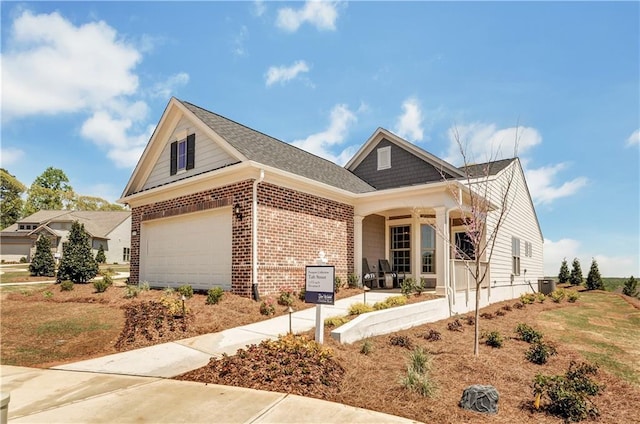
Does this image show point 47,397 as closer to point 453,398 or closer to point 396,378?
point 396,378

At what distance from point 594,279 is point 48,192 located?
73156 mm

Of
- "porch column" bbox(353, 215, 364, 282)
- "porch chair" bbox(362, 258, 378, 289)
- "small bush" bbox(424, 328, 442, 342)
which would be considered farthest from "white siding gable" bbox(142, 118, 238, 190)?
"small bush" bbox(424, 328, 442, 342)

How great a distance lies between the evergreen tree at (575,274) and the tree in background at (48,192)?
71.8 metres

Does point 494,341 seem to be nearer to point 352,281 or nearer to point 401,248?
point 352,281

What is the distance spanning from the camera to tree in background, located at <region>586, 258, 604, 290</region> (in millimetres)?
28000

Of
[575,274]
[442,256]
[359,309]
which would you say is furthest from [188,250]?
[575,274]

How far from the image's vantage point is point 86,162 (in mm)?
30875

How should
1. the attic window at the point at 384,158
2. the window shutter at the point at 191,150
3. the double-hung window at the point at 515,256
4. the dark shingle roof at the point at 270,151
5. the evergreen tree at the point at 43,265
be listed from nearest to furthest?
the dark shingle roof at the point at 270,151 → the window shutter at the point at 191,150 → the attic window at the point at 384,158 → the double-hung window at the point at 515,256 → the evergreen tree at the point at 43,265

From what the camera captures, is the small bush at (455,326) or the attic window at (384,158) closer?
the small bush at (455,326)

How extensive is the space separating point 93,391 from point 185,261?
885 centimetres

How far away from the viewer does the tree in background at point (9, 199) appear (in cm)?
5944

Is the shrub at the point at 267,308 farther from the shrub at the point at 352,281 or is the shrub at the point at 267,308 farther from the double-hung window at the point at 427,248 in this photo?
the double-hung window at the point at 427,248

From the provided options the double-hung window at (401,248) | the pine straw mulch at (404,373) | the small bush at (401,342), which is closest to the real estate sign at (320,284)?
the pine straw mulch at (404,373)

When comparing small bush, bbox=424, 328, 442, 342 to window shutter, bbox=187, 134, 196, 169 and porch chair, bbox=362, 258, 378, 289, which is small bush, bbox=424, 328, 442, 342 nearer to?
porch chair, bbox=362, 258, 378, 289
